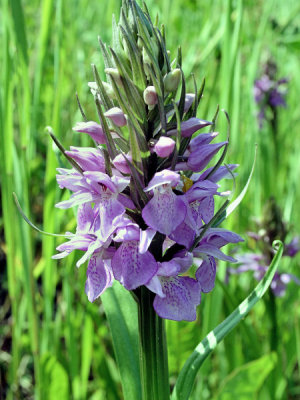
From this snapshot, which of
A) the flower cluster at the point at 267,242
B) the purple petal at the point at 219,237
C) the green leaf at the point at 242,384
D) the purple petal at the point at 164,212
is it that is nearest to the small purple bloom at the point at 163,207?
the purple petal at the point at 164,212

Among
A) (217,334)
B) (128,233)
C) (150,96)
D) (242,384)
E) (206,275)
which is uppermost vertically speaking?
(150,96)

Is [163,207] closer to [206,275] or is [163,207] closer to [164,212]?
[164,212]

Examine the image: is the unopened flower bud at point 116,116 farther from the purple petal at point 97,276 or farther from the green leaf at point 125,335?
the green leaf at point 125,335

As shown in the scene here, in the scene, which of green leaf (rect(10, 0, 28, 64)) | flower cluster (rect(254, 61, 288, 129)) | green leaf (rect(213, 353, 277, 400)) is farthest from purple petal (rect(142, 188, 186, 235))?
flower cluster (rect(254, 61, 288, 129))

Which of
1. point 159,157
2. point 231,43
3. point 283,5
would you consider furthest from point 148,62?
point 283,5

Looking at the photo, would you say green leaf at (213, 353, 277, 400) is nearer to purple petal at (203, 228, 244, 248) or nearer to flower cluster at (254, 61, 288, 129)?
purple petal at (203, 228, 244, 248)

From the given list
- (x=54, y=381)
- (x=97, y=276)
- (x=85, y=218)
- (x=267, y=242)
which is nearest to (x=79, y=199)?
(x=85, y=218)
